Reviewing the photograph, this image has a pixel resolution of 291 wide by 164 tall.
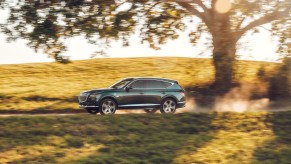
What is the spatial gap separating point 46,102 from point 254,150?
16.0 m

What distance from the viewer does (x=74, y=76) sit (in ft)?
135

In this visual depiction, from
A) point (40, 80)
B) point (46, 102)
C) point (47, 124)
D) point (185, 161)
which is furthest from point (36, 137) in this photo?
point (40, 80)

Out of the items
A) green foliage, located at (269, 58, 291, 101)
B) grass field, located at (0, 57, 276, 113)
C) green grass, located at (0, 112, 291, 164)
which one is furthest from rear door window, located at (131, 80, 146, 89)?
green foliage, located at (269, 58, 291, 101)

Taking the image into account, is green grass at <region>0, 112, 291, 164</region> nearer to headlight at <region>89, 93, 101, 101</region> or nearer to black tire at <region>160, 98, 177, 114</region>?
headlight at <region>89, 93, 101, 101</region>

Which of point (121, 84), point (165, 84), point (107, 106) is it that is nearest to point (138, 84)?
point (121, 84)

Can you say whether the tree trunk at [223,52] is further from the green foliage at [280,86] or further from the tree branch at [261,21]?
the green foliage at [280,86]

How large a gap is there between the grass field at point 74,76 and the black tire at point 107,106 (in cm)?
533

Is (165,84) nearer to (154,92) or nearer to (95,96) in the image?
(154,92)

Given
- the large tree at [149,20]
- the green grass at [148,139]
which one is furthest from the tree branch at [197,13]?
the green grass at [148,139]

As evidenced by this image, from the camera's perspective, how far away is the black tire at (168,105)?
2298cm

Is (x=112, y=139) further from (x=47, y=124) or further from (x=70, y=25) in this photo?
(x=70, y=25)

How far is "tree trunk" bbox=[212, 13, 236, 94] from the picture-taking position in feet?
86.9

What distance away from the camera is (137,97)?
2244 cm

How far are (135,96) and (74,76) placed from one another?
19365mm
